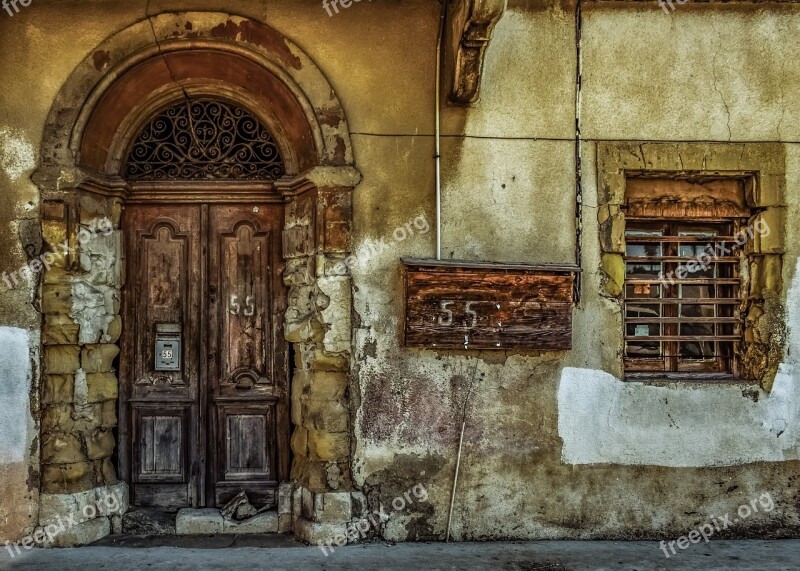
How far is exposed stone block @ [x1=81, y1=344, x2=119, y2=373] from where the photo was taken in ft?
15.1

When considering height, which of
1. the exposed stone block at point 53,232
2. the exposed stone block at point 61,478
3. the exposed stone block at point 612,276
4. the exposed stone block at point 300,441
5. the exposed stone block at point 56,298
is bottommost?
the exposed stone block at point 61,478

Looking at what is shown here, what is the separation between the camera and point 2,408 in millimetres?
4449

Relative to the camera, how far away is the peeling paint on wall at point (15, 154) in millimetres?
4504

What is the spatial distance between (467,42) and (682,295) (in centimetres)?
259

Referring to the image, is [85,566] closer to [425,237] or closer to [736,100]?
[425,237]

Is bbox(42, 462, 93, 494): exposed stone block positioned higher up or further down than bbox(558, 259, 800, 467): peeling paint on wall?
further down

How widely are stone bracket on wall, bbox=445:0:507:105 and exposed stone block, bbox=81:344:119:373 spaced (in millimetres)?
3239

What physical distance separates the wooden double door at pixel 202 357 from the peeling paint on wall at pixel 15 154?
2.48 feet

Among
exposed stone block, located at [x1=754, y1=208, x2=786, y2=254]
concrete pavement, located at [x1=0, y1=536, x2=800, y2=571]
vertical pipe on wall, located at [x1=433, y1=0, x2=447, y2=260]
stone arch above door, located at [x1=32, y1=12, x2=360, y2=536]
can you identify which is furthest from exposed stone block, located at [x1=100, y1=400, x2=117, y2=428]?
exposed stone block, located at [x1=754, y1=208, x2=786, y2=254]

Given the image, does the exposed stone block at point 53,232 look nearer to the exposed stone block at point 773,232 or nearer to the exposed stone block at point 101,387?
the exposed stone block at point 101,387

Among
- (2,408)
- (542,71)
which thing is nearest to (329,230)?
(542,71)

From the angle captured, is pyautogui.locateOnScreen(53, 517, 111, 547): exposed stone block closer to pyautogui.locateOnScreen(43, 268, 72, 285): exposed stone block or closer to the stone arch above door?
the stone arch above door

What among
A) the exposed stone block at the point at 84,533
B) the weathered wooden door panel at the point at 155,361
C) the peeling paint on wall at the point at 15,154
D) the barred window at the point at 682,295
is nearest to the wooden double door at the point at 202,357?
the weathered wooden door panel at the point at 155,361

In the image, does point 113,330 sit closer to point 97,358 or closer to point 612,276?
point 97,358
